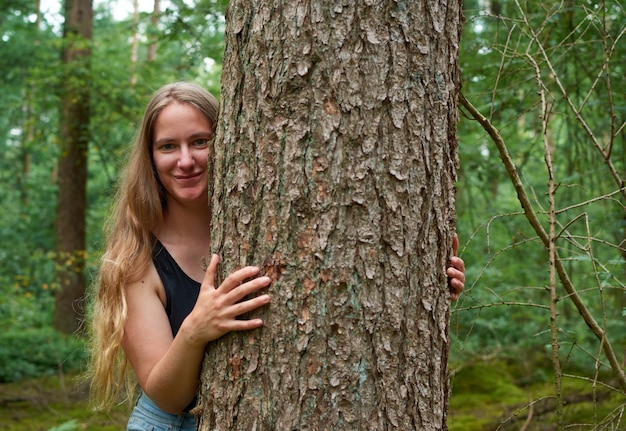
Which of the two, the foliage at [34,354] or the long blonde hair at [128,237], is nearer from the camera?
the long blonde hair at [128,237]

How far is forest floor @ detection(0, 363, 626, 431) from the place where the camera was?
4863 mm

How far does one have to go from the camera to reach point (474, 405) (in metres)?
5.81

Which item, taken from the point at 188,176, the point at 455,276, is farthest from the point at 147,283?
the point at 455,276

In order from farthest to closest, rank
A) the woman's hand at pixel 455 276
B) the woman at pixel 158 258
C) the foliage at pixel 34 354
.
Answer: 1. the foliage at pixel 34 354
2. the woman at pixel 158 258
3. the woman's hand at pixel 455 276

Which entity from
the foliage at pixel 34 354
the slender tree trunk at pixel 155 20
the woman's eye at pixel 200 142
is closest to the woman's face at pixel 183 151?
the woman's eye at pixel 200 142

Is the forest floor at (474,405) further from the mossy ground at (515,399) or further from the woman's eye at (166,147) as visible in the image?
the woman's eye at (166,147)

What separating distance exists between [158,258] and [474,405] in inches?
170

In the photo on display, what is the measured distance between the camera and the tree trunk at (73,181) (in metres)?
10.4

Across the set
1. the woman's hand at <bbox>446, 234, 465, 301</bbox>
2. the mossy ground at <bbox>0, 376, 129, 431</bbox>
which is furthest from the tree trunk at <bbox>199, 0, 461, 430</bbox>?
the mossy ground at <bbox>0, 376, 129, 431</bbox>

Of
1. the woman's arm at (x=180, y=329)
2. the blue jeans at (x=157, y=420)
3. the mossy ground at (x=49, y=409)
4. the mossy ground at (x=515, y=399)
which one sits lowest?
the mossy ground at (x=49, y=409)

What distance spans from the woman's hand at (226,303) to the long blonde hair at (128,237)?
0.51m

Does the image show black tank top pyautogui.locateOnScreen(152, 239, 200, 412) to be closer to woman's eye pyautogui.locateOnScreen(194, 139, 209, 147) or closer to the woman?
the woman

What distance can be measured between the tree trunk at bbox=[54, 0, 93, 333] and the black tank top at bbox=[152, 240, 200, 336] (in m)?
8.40

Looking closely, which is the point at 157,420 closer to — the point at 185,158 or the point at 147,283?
the point at 147,283
